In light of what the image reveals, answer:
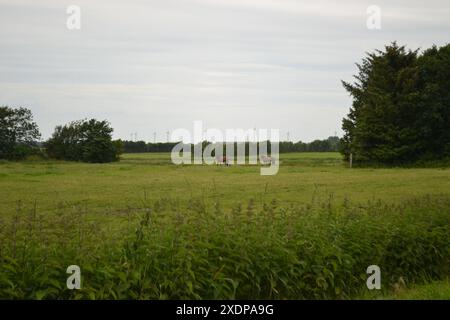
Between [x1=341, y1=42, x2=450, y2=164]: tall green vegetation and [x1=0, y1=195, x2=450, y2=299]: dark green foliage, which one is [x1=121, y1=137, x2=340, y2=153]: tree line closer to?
[x1=341, y1=42, x2=450, y2=164]: tall green vegetation

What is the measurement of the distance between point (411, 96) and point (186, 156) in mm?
31652

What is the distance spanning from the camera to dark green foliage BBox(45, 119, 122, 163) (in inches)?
2837

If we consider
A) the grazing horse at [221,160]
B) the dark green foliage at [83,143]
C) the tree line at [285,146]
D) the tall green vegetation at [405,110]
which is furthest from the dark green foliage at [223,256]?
the tree line at [285,146]

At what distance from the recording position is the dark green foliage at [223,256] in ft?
21.6

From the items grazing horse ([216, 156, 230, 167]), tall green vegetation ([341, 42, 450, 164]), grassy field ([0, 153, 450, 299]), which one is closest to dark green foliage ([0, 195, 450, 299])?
grassy field ([0, 153, 450, 299])

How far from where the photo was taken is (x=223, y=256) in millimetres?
7551

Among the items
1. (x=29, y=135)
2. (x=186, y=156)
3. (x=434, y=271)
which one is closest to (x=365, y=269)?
(x=434, y=271)

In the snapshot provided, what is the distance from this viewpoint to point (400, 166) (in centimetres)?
4778

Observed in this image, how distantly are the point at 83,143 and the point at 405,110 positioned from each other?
1679 inches

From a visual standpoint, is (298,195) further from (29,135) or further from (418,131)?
(29,135)

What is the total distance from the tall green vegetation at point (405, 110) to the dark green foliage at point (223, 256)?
1551 inches

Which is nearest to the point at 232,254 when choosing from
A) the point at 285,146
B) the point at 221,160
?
the point at 221,160

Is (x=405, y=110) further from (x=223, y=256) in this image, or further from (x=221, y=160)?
Answer: (x=223, y=256)

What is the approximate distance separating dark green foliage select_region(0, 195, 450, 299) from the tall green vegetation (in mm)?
39389
